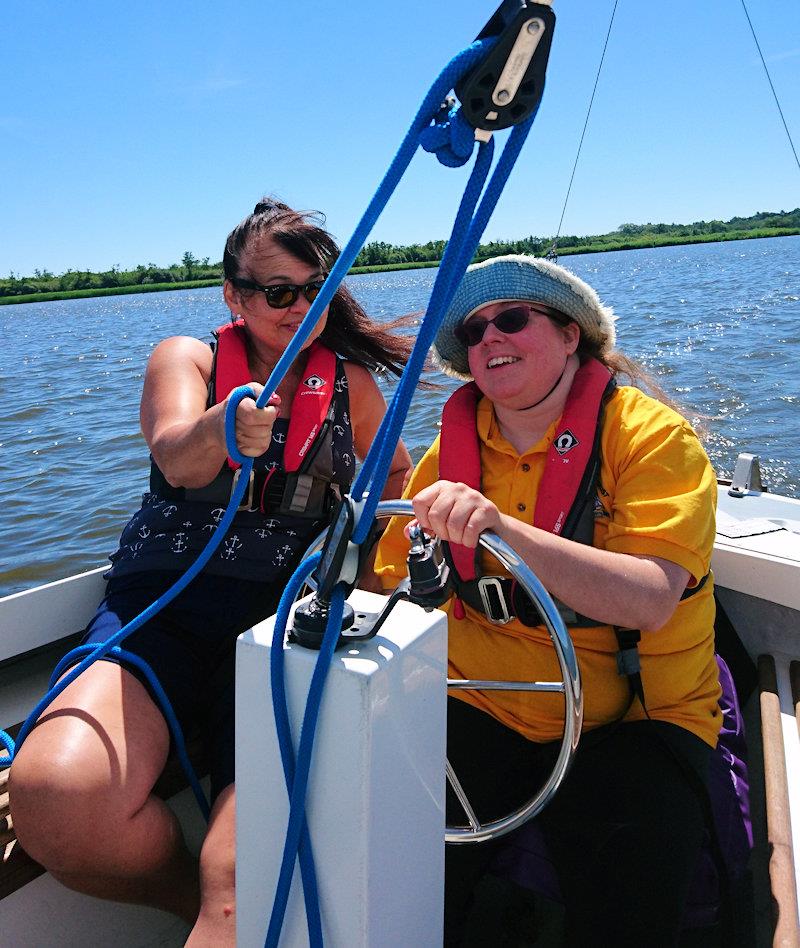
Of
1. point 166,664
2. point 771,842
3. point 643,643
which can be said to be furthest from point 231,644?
point 771,842

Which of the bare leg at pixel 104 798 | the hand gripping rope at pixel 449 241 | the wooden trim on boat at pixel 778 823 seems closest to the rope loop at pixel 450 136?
the hand gripping rope at pixel 449 241

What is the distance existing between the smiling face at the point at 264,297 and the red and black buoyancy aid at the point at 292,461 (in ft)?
0.28

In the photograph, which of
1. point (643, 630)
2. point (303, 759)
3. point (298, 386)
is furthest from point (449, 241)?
point (298, 386)

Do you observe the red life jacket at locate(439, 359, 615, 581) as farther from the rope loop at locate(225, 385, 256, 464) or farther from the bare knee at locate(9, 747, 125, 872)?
the bare knee at locate(9, 747, 125, 872)

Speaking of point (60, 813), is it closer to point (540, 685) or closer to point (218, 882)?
point (218, 882)

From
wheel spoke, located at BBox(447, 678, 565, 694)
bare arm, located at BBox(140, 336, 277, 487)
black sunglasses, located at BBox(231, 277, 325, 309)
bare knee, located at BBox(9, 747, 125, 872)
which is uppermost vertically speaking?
black sunglasses, located at BBox(231, 277, 325, 309)

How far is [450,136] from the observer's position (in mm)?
968

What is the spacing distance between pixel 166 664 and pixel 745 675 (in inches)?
57.3

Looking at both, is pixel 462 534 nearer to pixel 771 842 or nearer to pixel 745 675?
pixel 771 842

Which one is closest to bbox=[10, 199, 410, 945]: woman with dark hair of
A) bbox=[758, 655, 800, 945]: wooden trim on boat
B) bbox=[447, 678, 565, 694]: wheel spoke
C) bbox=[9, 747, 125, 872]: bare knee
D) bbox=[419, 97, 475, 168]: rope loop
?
bbox=[9, 747, 125, 872]: bare knee

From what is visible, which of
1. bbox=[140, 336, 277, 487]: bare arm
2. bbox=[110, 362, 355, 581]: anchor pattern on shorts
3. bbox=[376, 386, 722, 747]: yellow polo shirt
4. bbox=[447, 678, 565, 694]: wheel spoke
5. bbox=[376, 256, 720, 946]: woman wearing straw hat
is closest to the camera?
bbox=[447, 678, 565, 694]: wheel spoke

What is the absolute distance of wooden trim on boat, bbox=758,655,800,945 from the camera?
4.66 feet

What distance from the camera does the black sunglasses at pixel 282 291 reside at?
2.20m

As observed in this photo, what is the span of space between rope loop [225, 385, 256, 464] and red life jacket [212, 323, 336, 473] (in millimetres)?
531
